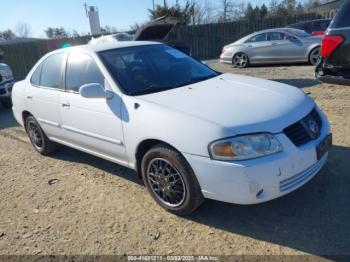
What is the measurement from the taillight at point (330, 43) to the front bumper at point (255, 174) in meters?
2.75

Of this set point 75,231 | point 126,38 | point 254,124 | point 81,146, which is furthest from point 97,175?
point 126,38

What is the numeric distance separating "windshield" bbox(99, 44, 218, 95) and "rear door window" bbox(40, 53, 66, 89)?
0.85m

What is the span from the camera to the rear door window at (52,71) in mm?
4887

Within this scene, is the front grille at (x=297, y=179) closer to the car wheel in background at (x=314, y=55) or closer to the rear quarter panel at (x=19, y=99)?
the rear quarter panel at (x=19, y=99)

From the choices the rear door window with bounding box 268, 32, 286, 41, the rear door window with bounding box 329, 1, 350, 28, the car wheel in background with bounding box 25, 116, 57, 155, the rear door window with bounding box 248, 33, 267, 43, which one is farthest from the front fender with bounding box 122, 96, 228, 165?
the rear door window with bounding box 248, 33, 267, 43

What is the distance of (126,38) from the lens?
13.2 metres

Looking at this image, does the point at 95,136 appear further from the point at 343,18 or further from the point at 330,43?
the point at 343,18

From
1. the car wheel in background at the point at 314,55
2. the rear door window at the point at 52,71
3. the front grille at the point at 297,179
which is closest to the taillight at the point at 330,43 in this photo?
the front grille at the point at 297,179

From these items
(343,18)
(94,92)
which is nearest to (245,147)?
(94,92)

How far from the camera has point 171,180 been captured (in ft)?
11.6

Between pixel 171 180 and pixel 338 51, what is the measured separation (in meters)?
3.44

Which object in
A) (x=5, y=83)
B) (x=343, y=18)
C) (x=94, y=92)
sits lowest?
(x=5, y=83)

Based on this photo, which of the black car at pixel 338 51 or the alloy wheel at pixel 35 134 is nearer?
the black car at pixel 338 51

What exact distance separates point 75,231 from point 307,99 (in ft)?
8.84
